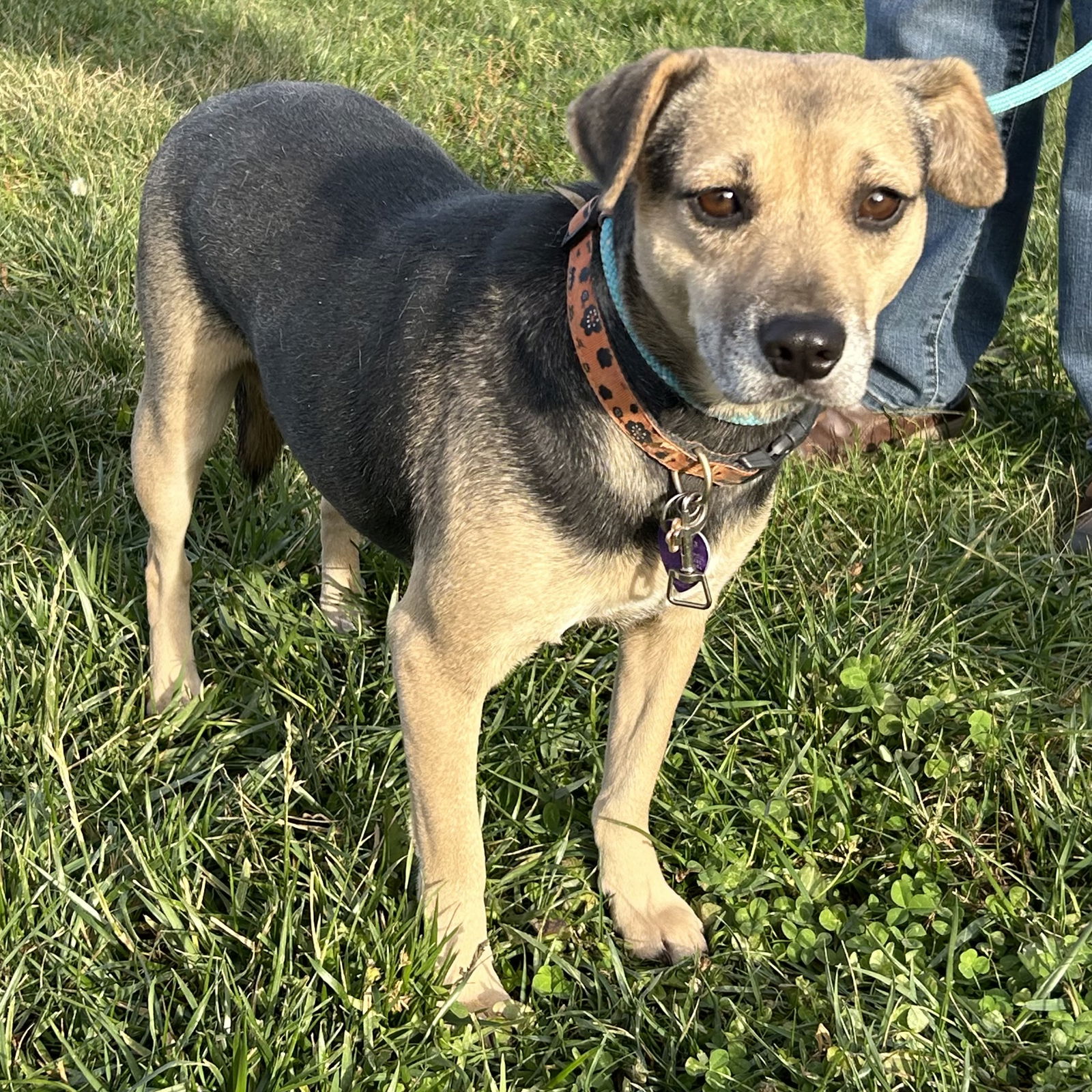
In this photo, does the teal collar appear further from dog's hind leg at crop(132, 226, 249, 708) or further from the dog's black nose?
dog's hind leg at crop(132, 226, 249, 708)

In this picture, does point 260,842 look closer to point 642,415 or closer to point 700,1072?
point 700,1072

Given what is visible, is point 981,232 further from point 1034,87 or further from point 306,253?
point 306,253

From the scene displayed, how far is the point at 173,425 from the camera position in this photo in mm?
3344

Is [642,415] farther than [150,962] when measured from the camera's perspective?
No

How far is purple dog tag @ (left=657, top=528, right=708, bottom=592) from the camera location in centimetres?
237

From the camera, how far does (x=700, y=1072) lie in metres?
2.43

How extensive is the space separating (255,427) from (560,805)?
151 cm

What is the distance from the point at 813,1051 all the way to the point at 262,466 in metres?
2.36

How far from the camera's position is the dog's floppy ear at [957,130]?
245 centimetres

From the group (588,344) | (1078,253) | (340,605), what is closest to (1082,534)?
(1078,253)

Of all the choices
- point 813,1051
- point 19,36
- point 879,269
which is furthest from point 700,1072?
point 19,36

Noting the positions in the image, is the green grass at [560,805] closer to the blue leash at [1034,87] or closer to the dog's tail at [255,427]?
the dog's tail at [255,427]

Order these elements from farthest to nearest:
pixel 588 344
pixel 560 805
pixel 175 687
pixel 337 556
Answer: pixel 337 556, pixel 175 687, pixel 560 805, pixel 588 344

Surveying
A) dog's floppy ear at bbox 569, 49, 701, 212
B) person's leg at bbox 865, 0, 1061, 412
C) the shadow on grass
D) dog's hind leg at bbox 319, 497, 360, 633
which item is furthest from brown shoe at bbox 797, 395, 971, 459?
the shadow on grass
